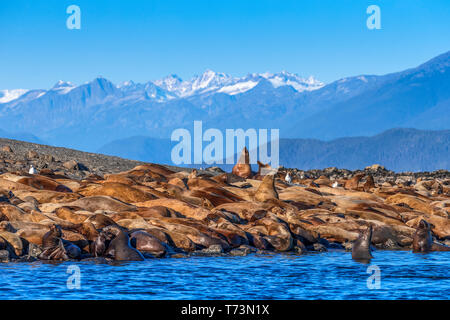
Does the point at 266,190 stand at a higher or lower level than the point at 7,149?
lower

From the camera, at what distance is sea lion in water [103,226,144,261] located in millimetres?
18312

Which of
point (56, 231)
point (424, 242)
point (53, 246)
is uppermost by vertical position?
point (56, 231)

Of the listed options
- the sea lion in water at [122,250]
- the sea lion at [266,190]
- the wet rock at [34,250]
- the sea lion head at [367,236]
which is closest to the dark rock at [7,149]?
the sea lion at [266,190]

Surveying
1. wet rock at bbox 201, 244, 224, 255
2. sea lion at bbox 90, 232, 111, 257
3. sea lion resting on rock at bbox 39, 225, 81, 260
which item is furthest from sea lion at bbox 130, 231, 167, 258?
sea lion resting on rock at bbox 39, 225, 81, 260

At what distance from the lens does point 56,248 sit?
59.6 ft

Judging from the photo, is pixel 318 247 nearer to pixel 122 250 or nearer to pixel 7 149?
pixel 122 250

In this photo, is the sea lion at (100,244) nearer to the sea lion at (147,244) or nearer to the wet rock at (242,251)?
the sea lion at (147,244)

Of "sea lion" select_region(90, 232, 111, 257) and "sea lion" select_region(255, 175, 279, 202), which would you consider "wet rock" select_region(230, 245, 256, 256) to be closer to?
"sea lion" select_region(90, 232, 111, 257)

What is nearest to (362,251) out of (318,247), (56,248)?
(318,247)

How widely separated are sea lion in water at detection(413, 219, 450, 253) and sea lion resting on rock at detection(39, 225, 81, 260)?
Answer: 34.5 feet

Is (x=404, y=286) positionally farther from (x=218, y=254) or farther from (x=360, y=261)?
(x=218, y=254)

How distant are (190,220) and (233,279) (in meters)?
6.14
